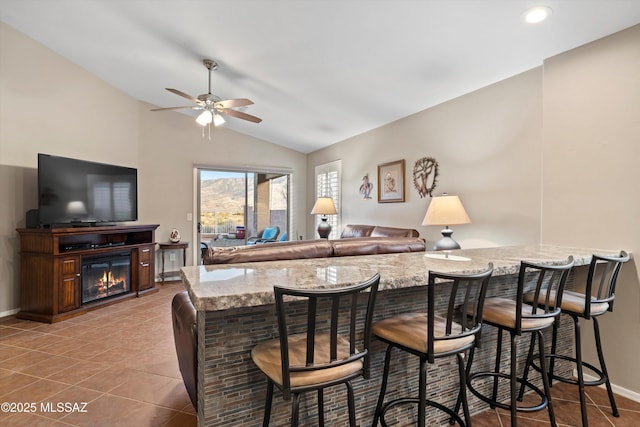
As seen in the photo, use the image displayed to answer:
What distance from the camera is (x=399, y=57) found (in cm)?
296

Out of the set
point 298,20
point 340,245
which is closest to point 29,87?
point 298,20

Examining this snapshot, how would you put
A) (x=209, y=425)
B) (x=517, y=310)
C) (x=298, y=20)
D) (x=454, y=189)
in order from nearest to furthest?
(x=209, y=425) → (x=517, y=310) → (x=298, y=20) → (x=454, y=189)

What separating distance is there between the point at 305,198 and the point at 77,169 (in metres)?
4.32

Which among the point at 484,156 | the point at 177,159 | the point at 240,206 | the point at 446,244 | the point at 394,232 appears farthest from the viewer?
the point at 240,206

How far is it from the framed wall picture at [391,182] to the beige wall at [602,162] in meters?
1.98

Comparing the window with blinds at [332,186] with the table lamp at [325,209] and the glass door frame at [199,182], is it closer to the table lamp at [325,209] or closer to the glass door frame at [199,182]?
the table lamp at [325,209]

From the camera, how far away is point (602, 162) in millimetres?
2334

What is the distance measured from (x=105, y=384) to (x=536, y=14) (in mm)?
3954


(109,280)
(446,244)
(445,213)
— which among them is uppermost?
(445,213)

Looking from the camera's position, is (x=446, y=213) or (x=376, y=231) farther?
(x=376, y=231)

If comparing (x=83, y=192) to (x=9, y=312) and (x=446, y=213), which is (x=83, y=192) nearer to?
(x=9, y=312)

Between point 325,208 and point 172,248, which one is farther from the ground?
point 325,208

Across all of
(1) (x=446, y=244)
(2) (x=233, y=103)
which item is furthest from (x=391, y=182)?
(2) (x=233, y=103)

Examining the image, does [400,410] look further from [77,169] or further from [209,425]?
[77,169]
